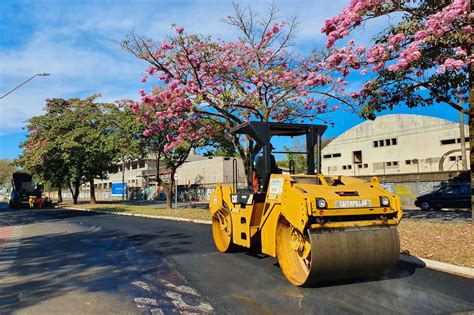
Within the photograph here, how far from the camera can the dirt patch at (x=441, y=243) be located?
7.63m

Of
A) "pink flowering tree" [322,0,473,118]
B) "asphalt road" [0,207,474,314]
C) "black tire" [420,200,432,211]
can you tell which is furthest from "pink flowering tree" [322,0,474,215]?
"black tire" [420,200,432,211]

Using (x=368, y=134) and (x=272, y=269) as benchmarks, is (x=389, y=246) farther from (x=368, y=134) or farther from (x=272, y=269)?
(x=368, y=134)

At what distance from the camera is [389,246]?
6043 millimetres

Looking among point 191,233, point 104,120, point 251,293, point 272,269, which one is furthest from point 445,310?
point 104,120

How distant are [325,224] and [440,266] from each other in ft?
9.62

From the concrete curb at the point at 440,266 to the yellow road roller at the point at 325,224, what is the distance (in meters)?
1.55

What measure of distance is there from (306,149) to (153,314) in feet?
13.5

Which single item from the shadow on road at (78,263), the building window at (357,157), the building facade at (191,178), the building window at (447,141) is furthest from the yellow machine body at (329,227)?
the building window at (357,157)

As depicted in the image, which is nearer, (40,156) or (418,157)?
(40,156)

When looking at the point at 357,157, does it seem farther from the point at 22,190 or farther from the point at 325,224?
the point at 325,224

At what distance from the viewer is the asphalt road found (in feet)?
17.5

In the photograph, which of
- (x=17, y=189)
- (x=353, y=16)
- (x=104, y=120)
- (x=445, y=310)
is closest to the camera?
(x=445, y=310)

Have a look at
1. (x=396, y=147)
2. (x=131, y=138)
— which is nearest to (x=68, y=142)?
(x=131, y=138)

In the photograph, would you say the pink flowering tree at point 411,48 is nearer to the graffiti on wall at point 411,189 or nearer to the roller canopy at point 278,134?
the roller canopy at point 278,134
